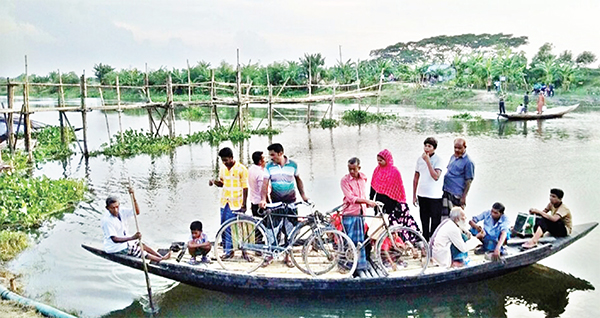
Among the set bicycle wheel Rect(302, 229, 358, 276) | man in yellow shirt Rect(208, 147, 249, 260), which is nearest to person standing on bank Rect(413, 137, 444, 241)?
bicycle wheel Rect(302, 229, 358, 276)

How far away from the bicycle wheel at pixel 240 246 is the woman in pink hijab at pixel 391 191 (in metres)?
1.48

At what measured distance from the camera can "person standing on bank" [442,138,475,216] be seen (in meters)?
6.54

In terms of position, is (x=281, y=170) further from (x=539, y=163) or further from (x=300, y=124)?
(x=300, y=124)

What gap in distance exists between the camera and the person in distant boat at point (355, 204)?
595cm

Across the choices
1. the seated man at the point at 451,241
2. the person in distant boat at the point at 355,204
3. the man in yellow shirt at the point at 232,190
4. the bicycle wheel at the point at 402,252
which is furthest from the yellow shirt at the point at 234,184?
the seated man at the point at 451,241

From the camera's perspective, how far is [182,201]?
11.2m

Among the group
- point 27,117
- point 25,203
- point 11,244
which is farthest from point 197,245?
point 27,117

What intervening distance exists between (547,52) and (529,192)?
40.4 meters

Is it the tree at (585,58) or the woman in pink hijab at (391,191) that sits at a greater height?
the tree at (585,58)

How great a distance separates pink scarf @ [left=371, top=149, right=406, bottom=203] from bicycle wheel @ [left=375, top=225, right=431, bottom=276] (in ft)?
1.46

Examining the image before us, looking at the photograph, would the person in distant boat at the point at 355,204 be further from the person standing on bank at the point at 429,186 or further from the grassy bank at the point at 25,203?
the grassy bank at the point at 25,203

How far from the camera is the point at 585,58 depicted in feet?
145

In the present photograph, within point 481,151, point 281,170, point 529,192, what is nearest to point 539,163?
point 481,151

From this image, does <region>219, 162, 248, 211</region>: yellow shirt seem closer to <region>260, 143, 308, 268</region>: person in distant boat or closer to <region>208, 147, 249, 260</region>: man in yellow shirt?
<region>208, 147, 249, 260</region>: man in yellow shirt
